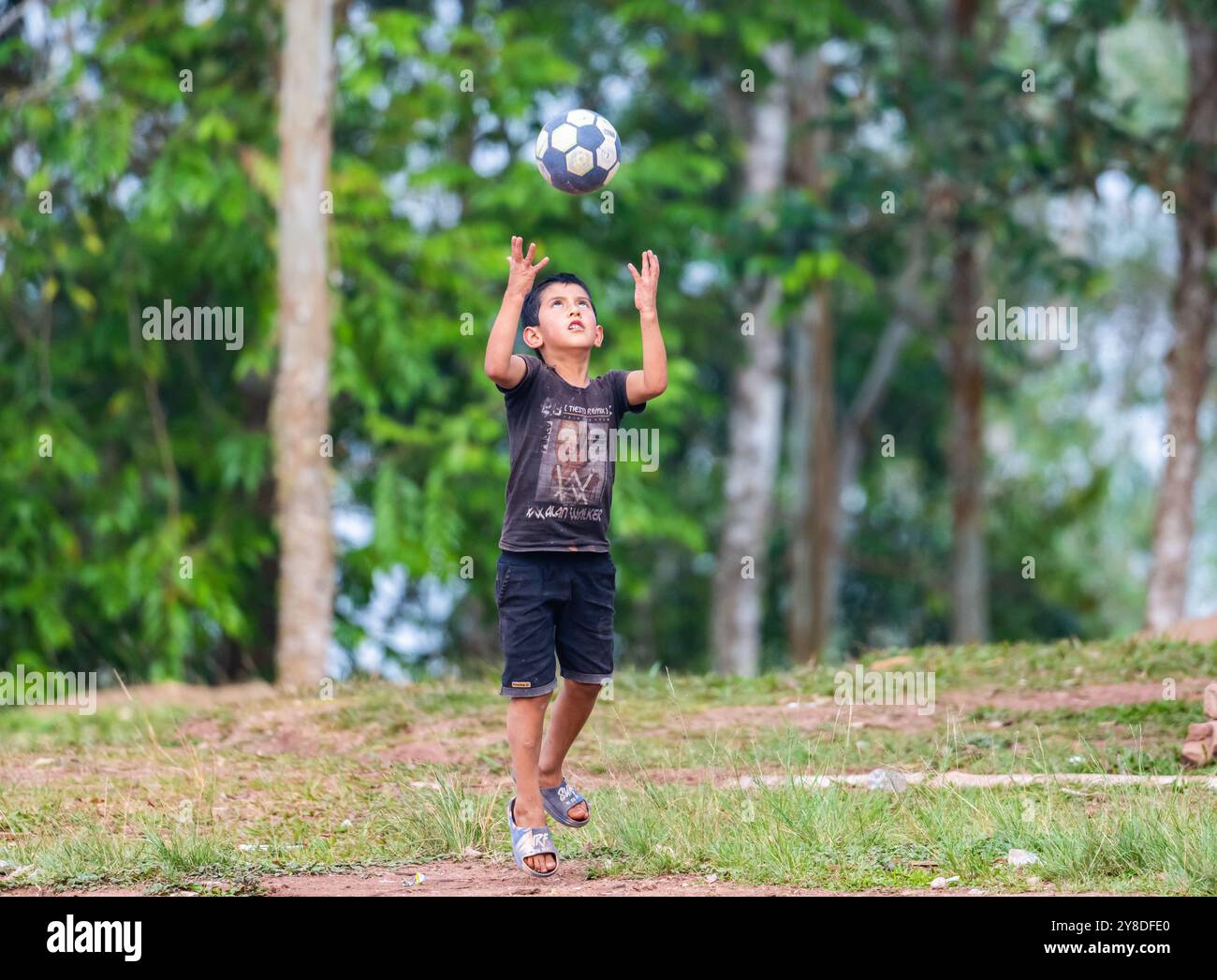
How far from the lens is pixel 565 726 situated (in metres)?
6.97

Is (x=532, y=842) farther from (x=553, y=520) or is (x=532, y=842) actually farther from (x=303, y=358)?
(x=303, y=358)

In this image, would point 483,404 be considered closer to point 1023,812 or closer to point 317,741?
point 317,741

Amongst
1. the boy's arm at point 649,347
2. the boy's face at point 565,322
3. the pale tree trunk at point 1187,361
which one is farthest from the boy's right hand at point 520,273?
the pale tree trunk at point 1187,361

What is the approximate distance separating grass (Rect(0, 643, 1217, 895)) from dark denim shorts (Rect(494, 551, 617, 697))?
0.69 metres

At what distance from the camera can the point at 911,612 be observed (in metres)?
28.1

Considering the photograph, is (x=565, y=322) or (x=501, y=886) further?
(x=565, y=322)

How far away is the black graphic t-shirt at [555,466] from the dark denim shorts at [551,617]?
77 mm

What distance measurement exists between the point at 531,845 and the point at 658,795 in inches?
40.6

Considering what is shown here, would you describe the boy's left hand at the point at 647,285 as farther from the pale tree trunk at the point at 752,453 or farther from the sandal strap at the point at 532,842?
the pale tree trunk at the point at 752,453

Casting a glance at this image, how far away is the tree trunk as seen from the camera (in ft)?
73.7

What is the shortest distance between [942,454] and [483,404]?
11.0 metres

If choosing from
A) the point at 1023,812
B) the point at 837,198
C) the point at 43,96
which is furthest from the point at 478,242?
the point at 1023,812

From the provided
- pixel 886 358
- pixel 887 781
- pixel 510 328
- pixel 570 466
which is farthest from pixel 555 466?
pixel 886 358

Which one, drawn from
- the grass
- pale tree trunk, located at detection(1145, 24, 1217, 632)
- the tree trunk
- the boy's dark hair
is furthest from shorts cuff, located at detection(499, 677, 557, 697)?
the tree trunk
